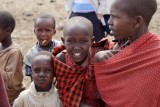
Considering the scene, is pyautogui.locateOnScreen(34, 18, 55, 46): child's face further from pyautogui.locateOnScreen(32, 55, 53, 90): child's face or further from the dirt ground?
the dirt ground

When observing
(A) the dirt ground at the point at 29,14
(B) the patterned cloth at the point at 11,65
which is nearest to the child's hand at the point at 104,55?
(B) the patterned cloth at the point at 11,65

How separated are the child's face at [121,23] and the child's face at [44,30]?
4.30 feet

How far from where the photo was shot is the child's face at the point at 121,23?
2416 millimetres

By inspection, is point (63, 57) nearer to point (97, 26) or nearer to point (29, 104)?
point (29, 104)

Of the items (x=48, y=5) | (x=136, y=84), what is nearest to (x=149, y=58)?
(x=136, y=84)

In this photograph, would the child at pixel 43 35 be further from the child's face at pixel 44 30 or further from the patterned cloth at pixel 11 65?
the patterned cloth at pixel 11 65

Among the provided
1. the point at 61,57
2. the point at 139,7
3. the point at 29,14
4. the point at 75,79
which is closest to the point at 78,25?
the point at 61,57

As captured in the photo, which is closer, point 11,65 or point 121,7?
point 121,7

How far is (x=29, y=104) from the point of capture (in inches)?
113

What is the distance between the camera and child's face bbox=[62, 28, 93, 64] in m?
2.62

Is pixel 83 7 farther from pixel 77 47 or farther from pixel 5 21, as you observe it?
pixel 77 47

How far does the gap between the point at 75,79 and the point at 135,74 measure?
45 centimetres

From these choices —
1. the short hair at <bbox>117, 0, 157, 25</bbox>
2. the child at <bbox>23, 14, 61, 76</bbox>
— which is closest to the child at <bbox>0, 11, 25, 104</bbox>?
the child at <bbox>23, 14, 61, 76</bbox>

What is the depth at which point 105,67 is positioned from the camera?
8.21 feet
